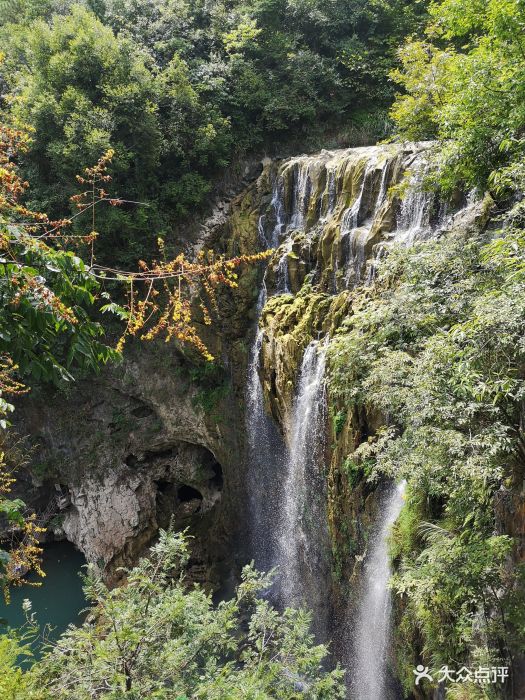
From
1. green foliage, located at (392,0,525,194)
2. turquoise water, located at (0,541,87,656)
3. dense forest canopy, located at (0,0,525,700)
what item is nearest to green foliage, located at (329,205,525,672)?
dense forest canopy, located at (0,0,525,700)

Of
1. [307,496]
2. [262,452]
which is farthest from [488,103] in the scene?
[262,452]

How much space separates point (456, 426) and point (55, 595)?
1424cm

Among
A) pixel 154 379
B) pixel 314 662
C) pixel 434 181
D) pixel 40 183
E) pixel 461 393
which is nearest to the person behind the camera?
pixel 461 393

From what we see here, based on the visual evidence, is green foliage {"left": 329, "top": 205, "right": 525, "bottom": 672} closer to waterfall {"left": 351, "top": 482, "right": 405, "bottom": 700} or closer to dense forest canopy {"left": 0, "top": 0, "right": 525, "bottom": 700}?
dense forest canopy {"left": 0, "top": 0, "right": 525, "bottom": 700}

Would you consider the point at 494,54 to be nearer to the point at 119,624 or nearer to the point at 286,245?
the point at 286,245

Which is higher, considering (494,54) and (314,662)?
(494,54)

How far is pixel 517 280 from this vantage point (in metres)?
4.17

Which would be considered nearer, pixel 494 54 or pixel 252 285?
pixel 494 54

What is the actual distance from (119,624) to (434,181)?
7.77 m

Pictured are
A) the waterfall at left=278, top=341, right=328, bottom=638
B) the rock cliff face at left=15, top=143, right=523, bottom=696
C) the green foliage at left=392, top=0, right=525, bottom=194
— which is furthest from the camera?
the rock cliff face at left=15, top=143, right=523, bottom=696

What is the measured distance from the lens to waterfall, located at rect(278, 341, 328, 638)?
996cm

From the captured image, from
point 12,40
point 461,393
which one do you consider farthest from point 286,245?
point 12,40

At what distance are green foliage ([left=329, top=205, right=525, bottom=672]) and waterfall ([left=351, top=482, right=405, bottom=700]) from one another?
624 millimetres

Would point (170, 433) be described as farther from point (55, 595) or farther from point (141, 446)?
point (55, 595)
